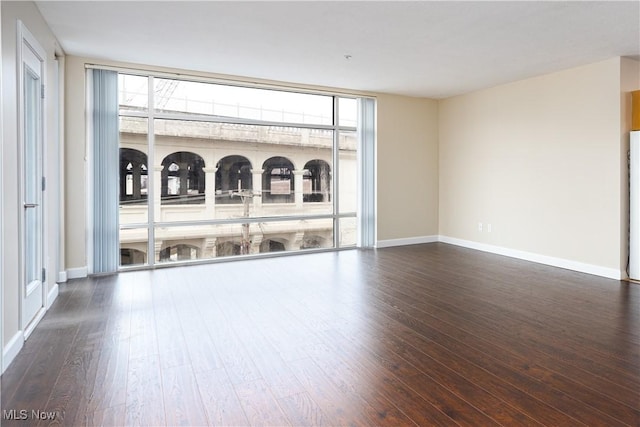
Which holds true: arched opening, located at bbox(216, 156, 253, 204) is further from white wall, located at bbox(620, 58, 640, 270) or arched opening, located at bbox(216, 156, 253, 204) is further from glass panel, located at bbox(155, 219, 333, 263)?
white wall, located at bbox(620, 58, 640, 270)

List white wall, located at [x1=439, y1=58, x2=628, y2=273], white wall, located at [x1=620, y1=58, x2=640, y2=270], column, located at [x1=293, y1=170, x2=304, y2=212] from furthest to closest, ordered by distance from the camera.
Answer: column, located at [x1=293, y1=170, x2=304, y2=212], white wall, located at [x1=439, y1=58, x2=628, y2=273], white wall, located at [x1=620, y1=58, x2=640, y2=270]

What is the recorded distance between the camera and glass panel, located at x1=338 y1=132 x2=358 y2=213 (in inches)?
271

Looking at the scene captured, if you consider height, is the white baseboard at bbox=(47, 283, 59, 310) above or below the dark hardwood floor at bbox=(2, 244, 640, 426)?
above

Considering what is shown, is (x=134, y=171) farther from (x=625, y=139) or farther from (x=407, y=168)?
(x=625, y=139)

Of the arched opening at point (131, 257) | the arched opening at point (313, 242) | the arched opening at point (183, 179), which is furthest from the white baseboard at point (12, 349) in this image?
the arched opening at point (313, 242)

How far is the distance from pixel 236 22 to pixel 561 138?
4.56 m

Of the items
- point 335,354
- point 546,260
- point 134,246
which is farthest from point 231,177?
point 546,260

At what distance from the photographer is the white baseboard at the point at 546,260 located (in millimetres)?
4902

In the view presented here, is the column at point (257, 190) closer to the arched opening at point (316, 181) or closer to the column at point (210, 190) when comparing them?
the column at point (210, 190)

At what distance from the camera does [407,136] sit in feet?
23.7

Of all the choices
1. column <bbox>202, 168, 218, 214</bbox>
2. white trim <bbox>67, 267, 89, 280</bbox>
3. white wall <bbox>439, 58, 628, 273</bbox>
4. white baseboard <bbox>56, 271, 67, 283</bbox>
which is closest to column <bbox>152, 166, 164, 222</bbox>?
column <bbox>202, 168, 218, 214</bbox>

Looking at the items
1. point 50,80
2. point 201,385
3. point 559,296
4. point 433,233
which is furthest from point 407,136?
point 201,385

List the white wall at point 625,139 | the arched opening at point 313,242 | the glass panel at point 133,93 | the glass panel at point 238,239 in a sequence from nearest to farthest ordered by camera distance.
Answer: the white wall at point 625,139, the glass panel at point 133,93, the glass panel at point 238,239, the arched opening at point 313,242

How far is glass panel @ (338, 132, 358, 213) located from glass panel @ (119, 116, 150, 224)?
124 inches
